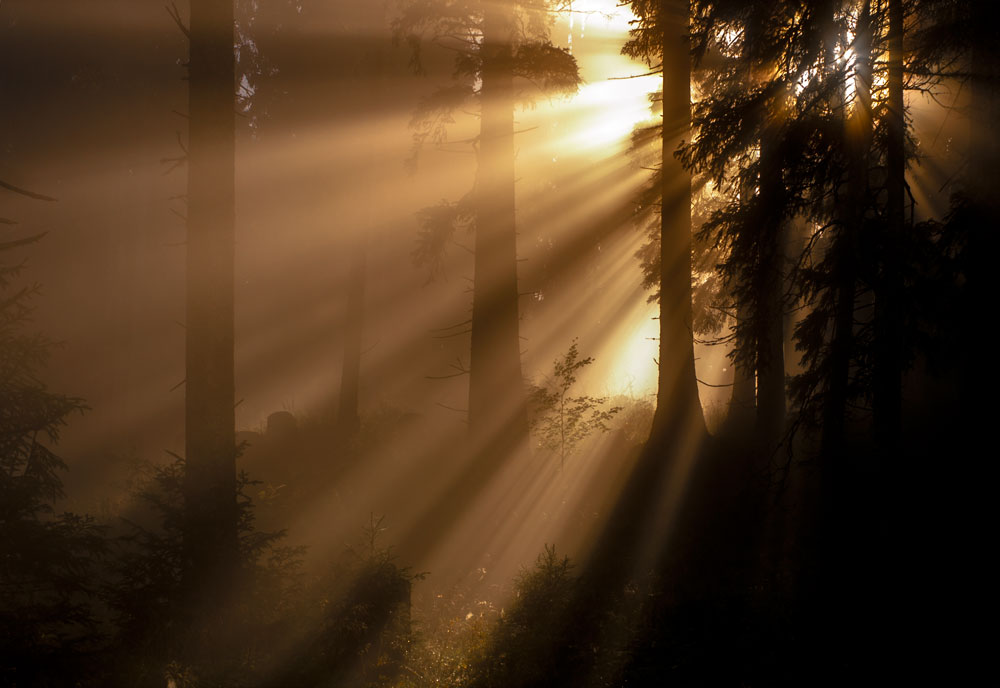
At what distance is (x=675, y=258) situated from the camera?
1044 centimetres

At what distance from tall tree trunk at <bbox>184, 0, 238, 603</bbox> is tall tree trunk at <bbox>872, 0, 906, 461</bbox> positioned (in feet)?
24.5

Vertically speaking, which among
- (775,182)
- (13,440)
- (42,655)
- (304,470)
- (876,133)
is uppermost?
(876,133)

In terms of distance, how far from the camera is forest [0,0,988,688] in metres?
6.22

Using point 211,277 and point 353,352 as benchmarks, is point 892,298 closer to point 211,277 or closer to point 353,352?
point 211,277

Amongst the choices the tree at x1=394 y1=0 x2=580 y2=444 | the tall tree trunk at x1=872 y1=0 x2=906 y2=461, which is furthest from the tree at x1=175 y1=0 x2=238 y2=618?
the tall tree trunk at x1=872 y1=0 x2=906 y2=461

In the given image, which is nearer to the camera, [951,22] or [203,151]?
[203,151]

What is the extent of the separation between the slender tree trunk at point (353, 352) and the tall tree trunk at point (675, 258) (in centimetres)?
812

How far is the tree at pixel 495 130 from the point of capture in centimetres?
1167

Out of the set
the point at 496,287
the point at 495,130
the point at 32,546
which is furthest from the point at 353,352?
the point at 32,546

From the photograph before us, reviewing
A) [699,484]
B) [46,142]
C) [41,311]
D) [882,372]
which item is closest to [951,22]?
[882,372]

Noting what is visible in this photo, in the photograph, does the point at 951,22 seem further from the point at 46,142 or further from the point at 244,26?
the point at 46,142

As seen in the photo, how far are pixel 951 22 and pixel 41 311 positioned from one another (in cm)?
2560

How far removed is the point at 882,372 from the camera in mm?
7273

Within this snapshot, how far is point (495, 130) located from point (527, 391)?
555 cm
